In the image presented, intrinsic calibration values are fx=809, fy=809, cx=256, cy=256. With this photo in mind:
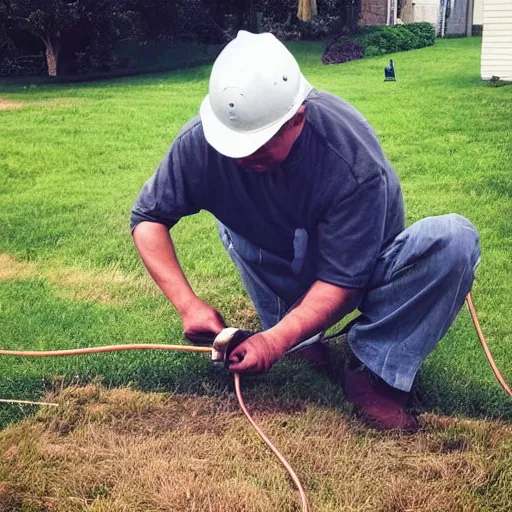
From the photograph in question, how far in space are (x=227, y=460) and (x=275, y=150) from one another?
0.98m

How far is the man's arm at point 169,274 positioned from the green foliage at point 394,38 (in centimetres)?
1770

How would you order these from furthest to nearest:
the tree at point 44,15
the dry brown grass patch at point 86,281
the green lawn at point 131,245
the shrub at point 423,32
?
the shrub at point 423,32 → the tree at point 44,15 → the dry brown grass patch at point 86,281 → the green lawn at point 131,245

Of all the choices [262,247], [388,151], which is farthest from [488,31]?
[262,247]

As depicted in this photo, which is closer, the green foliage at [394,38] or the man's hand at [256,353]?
the man's hand at [256,353]

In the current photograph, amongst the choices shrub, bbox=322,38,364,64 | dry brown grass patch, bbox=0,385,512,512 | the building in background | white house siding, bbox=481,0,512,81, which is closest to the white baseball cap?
dry brown grass patch, bbox=0,385,512,512

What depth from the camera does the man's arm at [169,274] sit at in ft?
8.39

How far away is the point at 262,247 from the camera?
2895 mm

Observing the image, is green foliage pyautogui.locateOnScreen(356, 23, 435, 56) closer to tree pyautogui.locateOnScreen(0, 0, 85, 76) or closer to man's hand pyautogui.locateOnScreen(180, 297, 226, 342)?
Result: tree pyautogui.locateOnScreen(0, 0, 85, 76)

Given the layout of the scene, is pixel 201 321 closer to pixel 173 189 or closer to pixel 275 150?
pixel 173 189

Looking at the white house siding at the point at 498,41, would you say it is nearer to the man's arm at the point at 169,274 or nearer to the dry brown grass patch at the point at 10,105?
the dry brown grass patch at the point at 10,105

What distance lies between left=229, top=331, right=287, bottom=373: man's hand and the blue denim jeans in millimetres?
462

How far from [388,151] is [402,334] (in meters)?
4.90

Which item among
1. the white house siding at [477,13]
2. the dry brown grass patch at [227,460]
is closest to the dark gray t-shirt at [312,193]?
the dry brown grass patch at [227,460]

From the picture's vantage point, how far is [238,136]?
7.79 ft
